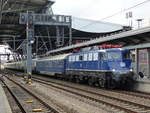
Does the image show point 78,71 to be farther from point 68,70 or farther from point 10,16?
point 10,16

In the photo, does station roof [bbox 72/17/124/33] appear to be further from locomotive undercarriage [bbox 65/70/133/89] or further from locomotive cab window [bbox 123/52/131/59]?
locomotive cab window [bbox 123/52/131/59]

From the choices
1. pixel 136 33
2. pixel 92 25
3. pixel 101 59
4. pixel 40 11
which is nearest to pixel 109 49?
pixel 101 59

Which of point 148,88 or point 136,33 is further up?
point 136,33

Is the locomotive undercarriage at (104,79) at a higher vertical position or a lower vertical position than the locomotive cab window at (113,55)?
lower

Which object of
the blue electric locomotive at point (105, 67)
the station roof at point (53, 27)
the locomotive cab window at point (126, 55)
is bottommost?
the blue electric locomotive at point (105, 67)

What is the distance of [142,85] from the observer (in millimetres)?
20938

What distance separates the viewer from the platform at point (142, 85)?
66.5 feet

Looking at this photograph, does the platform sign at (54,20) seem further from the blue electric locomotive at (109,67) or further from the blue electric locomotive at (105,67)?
the blue electric locomotive at (109,67)

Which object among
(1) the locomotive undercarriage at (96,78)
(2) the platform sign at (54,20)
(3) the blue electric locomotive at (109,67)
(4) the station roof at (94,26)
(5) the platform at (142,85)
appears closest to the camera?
(5) the platform at (142,85)

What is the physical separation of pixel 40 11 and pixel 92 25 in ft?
45.2

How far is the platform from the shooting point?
2026 centimetres

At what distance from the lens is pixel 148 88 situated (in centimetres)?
2023

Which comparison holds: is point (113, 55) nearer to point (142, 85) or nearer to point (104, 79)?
point (104, 79)

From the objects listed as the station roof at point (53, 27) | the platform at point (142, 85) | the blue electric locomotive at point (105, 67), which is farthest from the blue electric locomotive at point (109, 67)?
the station roof at point (53, 27)
